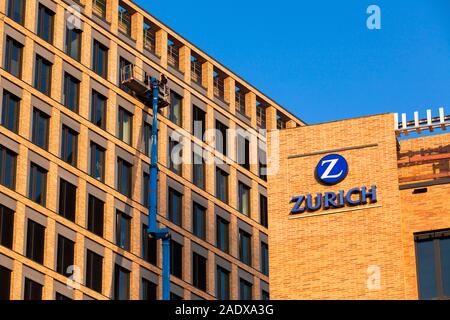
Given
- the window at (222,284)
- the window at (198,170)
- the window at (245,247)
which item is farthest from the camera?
the window at (245,247)

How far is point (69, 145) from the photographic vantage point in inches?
3066

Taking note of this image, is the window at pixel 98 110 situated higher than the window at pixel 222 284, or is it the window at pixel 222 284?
the window at pixel 98 110

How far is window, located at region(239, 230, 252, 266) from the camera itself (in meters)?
92.7

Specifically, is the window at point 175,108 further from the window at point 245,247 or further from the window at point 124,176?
the window at point 245,247

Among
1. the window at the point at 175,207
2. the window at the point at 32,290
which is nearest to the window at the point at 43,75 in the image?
the window at the point at 32,290

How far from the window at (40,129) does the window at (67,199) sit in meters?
2.77

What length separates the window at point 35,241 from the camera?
237ft

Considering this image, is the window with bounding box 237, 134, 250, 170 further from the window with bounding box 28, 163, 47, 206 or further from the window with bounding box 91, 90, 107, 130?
the window with bounding box 28, 163, 47, 206

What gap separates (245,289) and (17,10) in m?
29.3

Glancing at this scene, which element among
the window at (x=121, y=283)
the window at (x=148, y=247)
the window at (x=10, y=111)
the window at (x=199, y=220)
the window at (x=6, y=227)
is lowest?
the window at (x=121, y=283)

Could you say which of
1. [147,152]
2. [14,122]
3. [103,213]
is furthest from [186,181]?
[14,122]

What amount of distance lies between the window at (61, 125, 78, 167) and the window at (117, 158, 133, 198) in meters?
4.68

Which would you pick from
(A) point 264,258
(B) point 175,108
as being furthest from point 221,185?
(B) point 175,108
